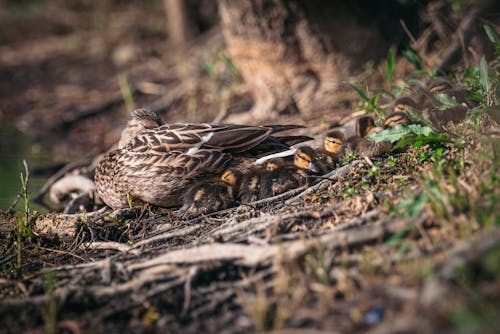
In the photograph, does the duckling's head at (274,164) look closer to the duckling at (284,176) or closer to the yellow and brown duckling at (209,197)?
the duckling at (284,176)

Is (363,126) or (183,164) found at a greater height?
(183,164)

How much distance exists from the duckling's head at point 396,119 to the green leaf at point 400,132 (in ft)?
1.46

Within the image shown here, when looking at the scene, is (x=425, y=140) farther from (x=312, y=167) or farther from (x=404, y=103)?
(x=404, y=103)

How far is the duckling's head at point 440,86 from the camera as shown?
4.99 m

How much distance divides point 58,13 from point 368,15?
1105 centimetres

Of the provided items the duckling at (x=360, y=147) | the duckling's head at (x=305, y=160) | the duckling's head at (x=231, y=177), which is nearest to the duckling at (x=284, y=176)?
the duckling's head at (x=305, y=160)

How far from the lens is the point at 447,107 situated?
4422 millimetres

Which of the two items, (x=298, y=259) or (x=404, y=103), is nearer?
(x=298, y=259)

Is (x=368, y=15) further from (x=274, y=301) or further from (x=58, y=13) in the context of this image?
(x=58, y=13)

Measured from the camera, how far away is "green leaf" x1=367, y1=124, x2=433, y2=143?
13.1 feet

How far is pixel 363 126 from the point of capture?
16.1 ft

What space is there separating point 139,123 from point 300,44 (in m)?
2.74

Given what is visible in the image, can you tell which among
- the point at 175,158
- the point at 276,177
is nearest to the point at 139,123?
the point at 175,158

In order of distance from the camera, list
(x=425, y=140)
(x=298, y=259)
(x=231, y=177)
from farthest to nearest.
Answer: (x=231, y=177)
(x=425, y=140)
(x=298, y=259)
